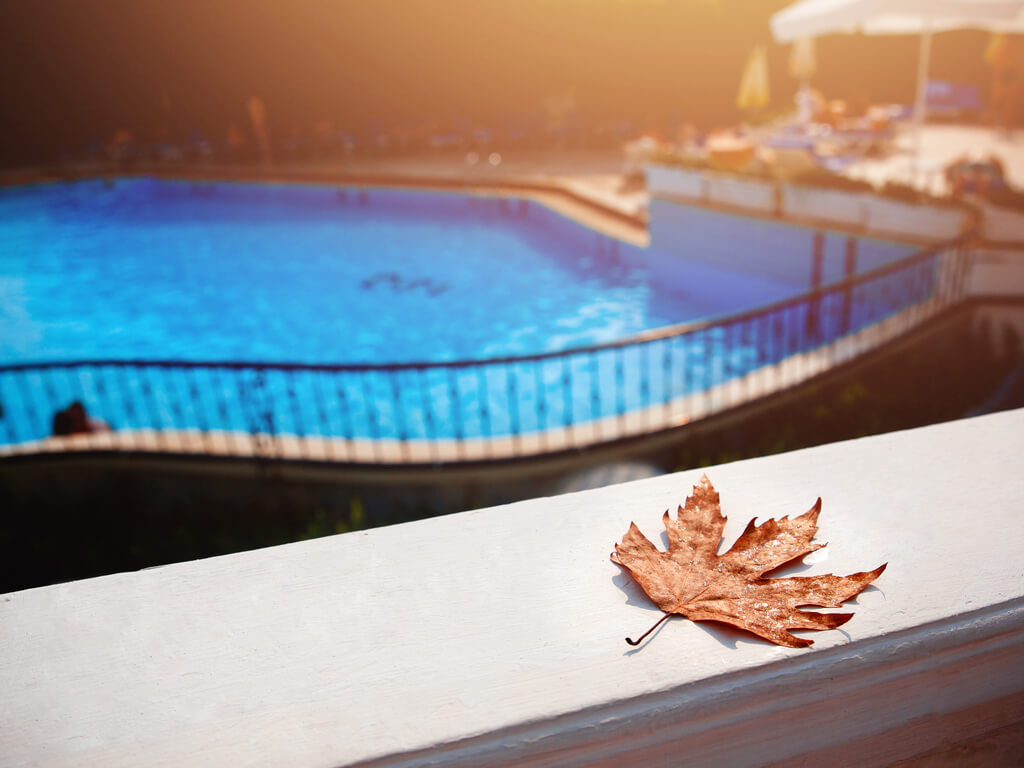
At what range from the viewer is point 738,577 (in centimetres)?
86

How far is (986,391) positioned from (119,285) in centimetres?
1249

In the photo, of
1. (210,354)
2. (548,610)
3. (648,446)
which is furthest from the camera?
(210,354)

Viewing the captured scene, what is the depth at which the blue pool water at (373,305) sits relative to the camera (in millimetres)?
8086

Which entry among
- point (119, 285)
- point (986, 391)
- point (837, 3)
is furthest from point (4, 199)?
point (986, 391)

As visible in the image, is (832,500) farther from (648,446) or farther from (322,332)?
(322,332)

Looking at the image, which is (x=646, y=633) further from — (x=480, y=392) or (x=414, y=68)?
(x=414, y=68)

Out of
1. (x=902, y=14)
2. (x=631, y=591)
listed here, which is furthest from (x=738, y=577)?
(x=902, y=14)

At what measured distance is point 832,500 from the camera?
0.96 metres

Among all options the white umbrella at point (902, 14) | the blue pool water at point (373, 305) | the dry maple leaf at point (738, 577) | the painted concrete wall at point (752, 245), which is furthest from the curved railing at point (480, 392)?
the dry maple leaf at point (738, 577)

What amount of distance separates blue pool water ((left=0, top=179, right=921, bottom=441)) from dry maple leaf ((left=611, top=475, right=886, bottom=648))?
4.67 metres

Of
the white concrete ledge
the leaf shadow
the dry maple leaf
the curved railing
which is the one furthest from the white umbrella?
the leaf shadow

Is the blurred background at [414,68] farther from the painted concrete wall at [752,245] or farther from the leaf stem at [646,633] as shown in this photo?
the leaf stem at [646,633]

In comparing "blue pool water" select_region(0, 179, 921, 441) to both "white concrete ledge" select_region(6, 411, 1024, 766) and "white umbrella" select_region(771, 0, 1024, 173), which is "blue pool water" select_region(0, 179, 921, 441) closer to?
"white umbrella" select_region(771, 0, 1024, 173)

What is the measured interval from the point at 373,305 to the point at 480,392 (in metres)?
3.49
